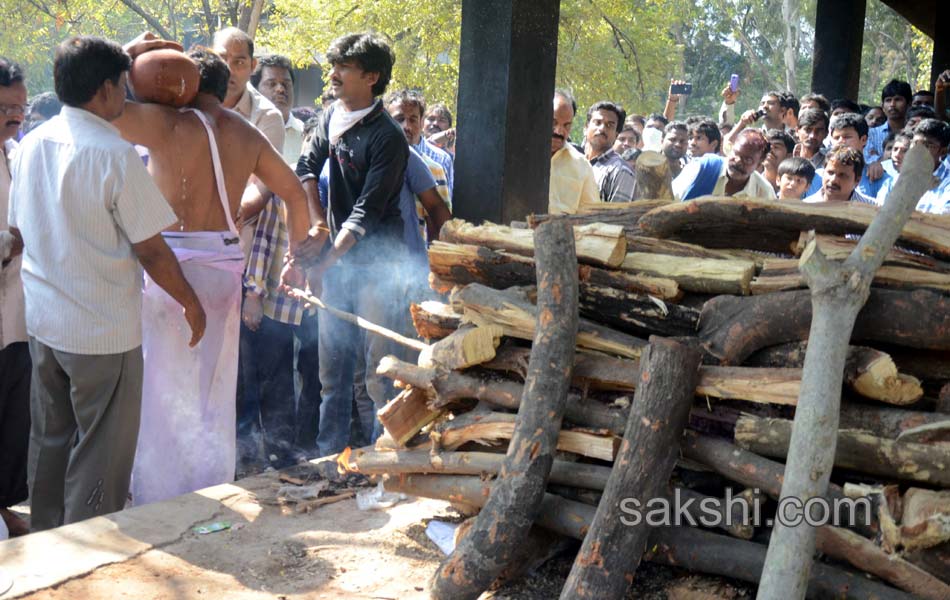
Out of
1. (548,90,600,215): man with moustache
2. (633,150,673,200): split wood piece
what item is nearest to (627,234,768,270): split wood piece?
(633,150,673,200): split wood piece

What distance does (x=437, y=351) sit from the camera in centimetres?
347

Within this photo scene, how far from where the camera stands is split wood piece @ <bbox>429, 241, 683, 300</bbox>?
3268 millimetres

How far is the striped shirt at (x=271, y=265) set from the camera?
562 cm

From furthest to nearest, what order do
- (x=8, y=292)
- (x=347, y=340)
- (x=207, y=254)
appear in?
1. (x=347, y=340)
2. (x=8, y=292)
3. (x=207, y=254)

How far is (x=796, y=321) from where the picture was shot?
9.41 feet

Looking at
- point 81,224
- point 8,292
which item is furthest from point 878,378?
point 8,292

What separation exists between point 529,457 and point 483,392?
428 millimetres

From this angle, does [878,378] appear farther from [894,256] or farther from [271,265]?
[271,265]

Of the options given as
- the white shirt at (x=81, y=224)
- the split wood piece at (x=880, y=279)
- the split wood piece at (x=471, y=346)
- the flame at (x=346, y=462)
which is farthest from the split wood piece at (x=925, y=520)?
the white shirt at (x=81, y=224)

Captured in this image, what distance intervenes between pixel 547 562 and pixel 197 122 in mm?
2687

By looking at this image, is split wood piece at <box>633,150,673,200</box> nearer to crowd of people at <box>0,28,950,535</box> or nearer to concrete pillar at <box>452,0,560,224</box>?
crowd of people at <box>0,28,950,535</box>

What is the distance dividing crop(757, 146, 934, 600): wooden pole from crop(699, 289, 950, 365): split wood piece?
0.57 ft

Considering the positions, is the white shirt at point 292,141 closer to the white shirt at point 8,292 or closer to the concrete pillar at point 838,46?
the white shirt at point 8,292

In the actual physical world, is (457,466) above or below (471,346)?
below
